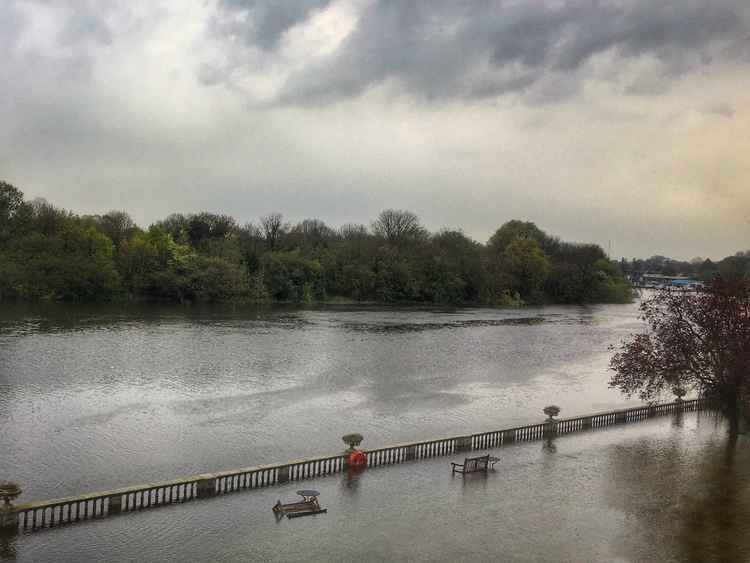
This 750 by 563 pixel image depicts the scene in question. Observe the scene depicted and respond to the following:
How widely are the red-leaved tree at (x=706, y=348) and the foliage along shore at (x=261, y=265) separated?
88275mm

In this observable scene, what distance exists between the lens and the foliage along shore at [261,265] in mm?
98062

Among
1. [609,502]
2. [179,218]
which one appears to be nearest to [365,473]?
[609,502]

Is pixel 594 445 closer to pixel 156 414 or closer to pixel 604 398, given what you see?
pixel 604 398

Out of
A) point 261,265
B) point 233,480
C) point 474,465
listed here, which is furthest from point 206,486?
point 261,265

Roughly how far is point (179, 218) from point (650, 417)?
138103 millimetres

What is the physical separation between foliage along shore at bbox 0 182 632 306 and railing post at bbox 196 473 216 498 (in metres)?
84.4

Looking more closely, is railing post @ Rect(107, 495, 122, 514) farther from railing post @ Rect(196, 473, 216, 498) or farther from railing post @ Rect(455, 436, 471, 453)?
railing post @ Rect(455, 436, 471, 453)

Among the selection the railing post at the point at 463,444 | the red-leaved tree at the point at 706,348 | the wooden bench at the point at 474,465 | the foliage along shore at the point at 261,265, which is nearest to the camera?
the wooden bench at the point at 474,465

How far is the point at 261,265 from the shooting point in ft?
391

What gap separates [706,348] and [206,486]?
21.7m

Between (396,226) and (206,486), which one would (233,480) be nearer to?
(206,486)

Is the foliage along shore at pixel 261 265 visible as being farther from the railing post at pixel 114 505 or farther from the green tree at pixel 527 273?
the railing post at pixel 114 505

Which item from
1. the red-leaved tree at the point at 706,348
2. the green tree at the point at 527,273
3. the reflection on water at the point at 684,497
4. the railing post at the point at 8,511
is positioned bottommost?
the reflection on water at the point at 684,497

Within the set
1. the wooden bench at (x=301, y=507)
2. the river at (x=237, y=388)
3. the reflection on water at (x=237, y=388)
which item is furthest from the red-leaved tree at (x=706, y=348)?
the wooden bench at (x=301, y=507)
